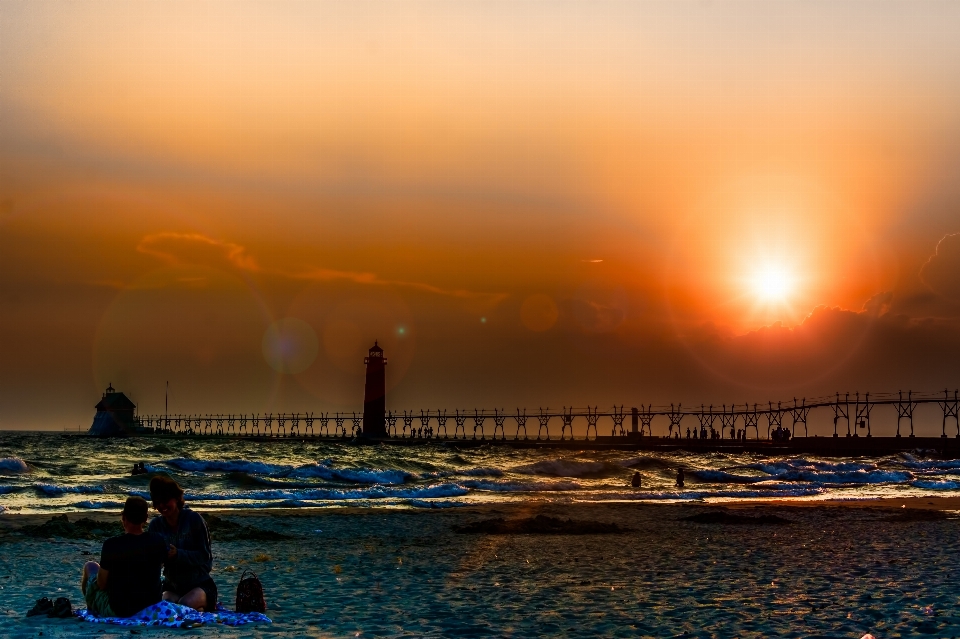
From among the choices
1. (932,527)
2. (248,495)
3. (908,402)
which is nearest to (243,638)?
(932,527)

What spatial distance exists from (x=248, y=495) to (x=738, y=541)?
20440 millimetres

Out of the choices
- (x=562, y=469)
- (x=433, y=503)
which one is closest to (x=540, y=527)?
(x=433, y=503)

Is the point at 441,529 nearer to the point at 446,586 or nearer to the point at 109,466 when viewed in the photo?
the point at 446,586

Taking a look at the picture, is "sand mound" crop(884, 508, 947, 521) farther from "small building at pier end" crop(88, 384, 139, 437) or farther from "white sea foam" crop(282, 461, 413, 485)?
"small building at pier end" crop(88, 384, 139, 437)

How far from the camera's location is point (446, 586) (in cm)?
1437

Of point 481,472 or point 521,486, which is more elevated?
point 521,486

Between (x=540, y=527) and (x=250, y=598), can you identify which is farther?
(x=540, y=527)

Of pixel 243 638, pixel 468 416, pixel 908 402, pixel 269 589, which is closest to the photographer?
pixel 243 638

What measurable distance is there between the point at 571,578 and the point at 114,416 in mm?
162257

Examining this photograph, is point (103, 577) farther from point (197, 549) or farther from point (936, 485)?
point (936, 485)

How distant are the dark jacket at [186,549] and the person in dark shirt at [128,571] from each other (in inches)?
9.9

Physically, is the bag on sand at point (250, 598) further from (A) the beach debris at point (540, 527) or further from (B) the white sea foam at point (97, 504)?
(B) the white sea foam at point (97, 504)

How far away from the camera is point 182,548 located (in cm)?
1076

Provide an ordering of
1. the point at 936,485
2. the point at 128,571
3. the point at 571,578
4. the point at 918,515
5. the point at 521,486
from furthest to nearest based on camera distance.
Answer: the point at 936,485
the point at 521,486
the point at 918,515
the point at 571,578
the point at 128,571
